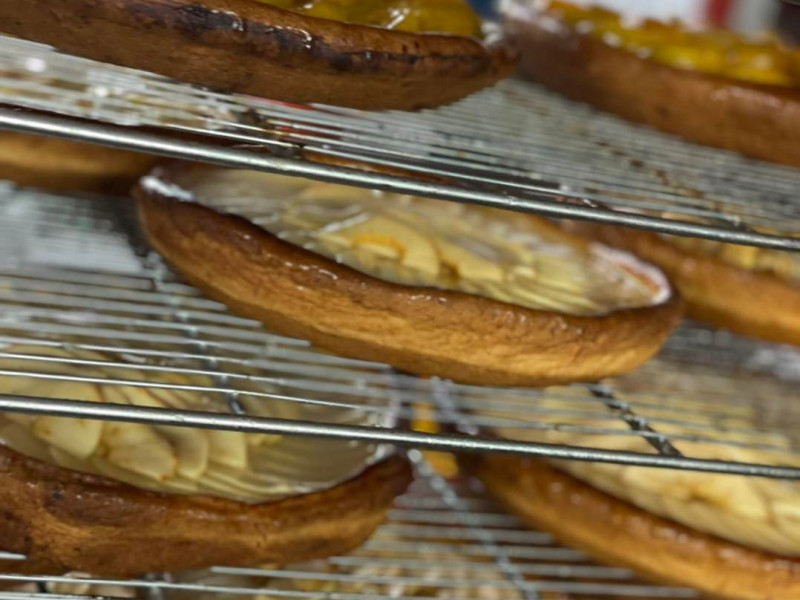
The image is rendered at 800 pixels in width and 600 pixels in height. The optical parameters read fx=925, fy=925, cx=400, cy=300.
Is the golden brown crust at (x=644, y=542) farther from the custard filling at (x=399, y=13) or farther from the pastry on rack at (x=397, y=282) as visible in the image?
the custard filling at (x=399, y=13)

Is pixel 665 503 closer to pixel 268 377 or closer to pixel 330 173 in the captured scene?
pixel 268 377

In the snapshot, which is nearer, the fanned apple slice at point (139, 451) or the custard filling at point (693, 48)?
the fanned apple slice at point (139, 451)

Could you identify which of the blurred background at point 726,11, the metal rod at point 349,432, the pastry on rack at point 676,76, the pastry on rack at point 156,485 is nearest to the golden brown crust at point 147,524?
the pastry on rack at point 156,485

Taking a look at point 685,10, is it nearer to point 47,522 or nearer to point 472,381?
point 472,381

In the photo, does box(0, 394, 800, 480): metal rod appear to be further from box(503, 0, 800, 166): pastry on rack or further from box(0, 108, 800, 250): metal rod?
box(503, 0, 800, 166): pastry on rack

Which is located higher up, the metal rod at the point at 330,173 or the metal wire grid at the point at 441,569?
the metal rod at the point at 330,173
